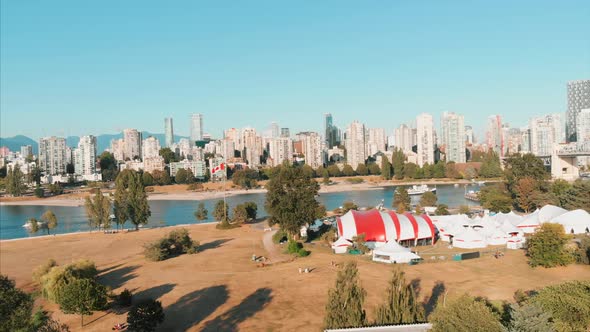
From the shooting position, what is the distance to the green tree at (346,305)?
14.0 m

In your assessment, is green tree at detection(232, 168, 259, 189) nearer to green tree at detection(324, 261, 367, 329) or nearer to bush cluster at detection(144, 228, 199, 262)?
bush cluster at detection(144, 228, 199, 262)

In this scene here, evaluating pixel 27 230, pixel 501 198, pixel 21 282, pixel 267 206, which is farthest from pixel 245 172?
pixel 21 282

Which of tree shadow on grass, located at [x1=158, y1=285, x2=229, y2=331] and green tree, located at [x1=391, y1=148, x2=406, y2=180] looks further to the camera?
green tree, located at [x1=391, y1=148, x2=406, y2=180]

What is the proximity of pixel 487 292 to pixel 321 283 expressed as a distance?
6928 mm

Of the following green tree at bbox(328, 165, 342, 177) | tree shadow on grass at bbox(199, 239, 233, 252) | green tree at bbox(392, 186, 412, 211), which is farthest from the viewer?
green tree at bbox(328, 165, 342, 177)

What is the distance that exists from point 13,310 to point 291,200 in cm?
2157

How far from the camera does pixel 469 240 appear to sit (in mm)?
30844

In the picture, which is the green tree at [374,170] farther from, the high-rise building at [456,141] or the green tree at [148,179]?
the green tree at [148,179]

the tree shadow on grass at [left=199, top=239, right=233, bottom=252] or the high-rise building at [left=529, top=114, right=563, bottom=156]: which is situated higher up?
the high-rise building at [left=529, top=114, right=563, bottom=156]

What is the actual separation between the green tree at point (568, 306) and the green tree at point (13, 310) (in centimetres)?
1338

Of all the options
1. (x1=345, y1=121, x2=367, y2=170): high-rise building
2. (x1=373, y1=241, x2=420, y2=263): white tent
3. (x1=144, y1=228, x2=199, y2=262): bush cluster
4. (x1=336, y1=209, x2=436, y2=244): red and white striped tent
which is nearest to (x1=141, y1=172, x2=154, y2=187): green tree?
(x1=345, y1=121, x2=367, y2=170): high-rise building

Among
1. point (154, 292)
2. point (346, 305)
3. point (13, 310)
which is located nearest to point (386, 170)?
point (154, 292)

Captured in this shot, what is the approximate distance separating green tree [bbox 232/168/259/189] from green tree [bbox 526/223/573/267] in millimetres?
87357

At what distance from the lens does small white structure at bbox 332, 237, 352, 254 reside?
30.0 metres
